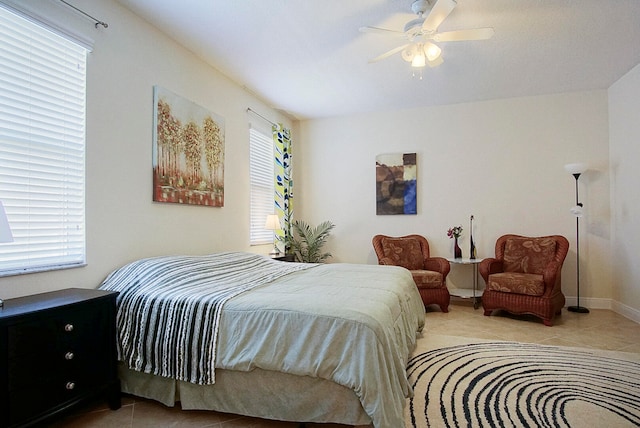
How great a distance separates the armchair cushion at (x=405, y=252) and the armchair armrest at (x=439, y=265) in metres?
0.10

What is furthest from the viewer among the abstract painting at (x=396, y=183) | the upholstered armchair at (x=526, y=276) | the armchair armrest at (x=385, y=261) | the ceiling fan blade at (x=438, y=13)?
the abstract painting at (x=396, y=183)

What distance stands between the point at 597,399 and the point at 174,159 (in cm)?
353

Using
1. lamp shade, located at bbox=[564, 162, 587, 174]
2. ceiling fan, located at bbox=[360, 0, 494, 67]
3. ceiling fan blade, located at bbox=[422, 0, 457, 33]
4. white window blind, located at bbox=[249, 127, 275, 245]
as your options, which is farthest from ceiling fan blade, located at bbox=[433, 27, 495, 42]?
white window blind, located at bbox=[249, 127, 275, 245]

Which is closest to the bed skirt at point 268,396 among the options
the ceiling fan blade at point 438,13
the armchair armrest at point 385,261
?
the ceiling fan blade at point 438,13

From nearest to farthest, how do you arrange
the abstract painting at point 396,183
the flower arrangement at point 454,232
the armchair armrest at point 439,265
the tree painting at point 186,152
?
the tree painting at point 186,152 < the armchair armrest at point 439,265 < the flower arrangement at point 454,232 < the abstract painting at point 396,183

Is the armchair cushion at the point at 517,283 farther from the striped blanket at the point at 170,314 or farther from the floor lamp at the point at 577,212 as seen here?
the striped blanket at the point at 170,314

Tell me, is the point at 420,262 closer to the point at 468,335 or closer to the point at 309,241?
the point at 468,335

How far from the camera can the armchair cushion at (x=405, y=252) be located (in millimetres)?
4703

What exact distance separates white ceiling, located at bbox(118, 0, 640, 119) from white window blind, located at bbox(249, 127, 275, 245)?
1.94 ft

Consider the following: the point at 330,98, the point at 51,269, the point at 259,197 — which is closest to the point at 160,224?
the point at 51,269

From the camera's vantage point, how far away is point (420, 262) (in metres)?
4.70

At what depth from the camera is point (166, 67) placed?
3084 mm

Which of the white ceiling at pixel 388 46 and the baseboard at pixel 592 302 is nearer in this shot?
the white ceiling at pixel 388 46

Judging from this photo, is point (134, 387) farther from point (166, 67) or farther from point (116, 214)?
point (166, 67)
